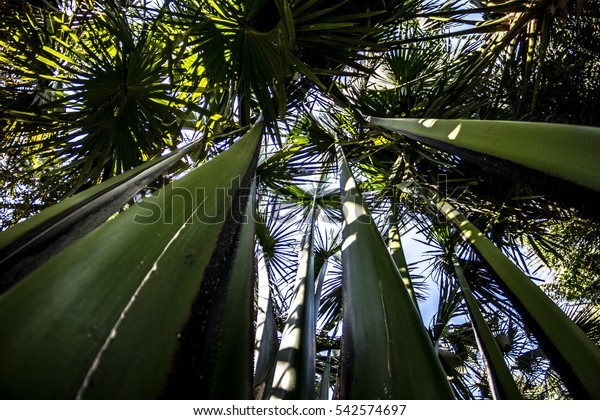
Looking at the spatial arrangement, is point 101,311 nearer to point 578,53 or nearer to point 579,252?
→ point 578,53

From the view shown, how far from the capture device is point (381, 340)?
380 mm

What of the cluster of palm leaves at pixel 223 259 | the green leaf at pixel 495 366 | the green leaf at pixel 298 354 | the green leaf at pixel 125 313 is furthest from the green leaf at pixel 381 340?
the green leaf at pixel 495 366

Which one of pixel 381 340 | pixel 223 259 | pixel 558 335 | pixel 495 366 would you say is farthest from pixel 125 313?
pixel 495 366

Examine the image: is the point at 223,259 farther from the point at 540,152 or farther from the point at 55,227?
the point at 540,152

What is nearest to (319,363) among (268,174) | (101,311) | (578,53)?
(268,174)

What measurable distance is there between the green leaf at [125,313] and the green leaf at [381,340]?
166 mm

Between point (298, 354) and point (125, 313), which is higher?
point (298, 354)

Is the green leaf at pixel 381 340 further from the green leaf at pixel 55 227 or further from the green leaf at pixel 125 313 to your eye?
the green leaf at pixel 55 227

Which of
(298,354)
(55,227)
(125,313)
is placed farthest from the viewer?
(298,354)

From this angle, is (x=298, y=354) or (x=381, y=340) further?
(x=298, y=354)

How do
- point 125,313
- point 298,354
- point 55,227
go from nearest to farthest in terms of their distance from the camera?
point 125,313
point 55,227
point 298,354

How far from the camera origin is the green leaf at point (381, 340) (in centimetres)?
34

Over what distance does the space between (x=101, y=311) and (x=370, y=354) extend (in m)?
0.29

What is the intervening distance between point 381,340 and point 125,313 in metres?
0.28
